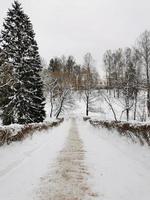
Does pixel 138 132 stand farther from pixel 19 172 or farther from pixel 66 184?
pixel 19 172

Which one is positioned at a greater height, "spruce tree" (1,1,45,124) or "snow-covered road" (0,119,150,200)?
"spruce tree" (1,1,45,124)

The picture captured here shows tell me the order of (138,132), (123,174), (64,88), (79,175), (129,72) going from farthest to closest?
(64,88)
(129,72)
(138,132)
(123,174)
(79,175)

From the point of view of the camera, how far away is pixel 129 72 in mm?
36031

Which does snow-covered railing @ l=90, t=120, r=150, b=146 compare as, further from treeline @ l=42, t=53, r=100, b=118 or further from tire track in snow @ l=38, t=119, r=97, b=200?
treeline @ l=42, t=53, r=100, b=118

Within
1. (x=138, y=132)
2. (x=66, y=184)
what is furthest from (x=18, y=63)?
(x=66, y=184)

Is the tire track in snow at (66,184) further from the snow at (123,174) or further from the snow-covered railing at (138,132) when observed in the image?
the snow-covered railing at (138,132)

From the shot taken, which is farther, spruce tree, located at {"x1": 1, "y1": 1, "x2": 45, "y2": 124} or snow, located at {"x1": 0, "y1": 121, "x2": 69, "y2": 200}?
spruce tree, located at {"x1": 1, "y1": 1, "x2": 45, "y2": 124}

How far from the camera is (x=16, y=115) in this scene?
20.1m

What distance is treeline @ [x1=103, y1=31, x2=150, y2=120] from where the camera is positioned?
92.4 feet

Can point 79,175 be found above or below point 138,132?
below

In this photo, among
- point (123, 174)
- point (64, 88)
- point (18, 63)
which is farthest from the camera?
point (64, 88)

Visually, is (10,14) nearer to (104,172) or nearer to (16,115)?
(16,115)

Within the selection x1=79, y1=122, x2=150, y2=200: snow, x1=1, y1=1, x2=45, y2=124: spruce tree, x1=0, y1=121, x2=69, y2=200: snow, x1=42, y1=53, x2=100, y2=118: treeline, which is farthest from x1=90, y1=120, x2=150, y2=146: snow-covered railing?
x1=42, y1=53, x2=100, y2=118: treeline

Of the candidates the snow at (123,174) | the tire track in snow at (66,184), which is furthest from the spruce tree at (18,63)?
the tire track in snow at (66,184)
